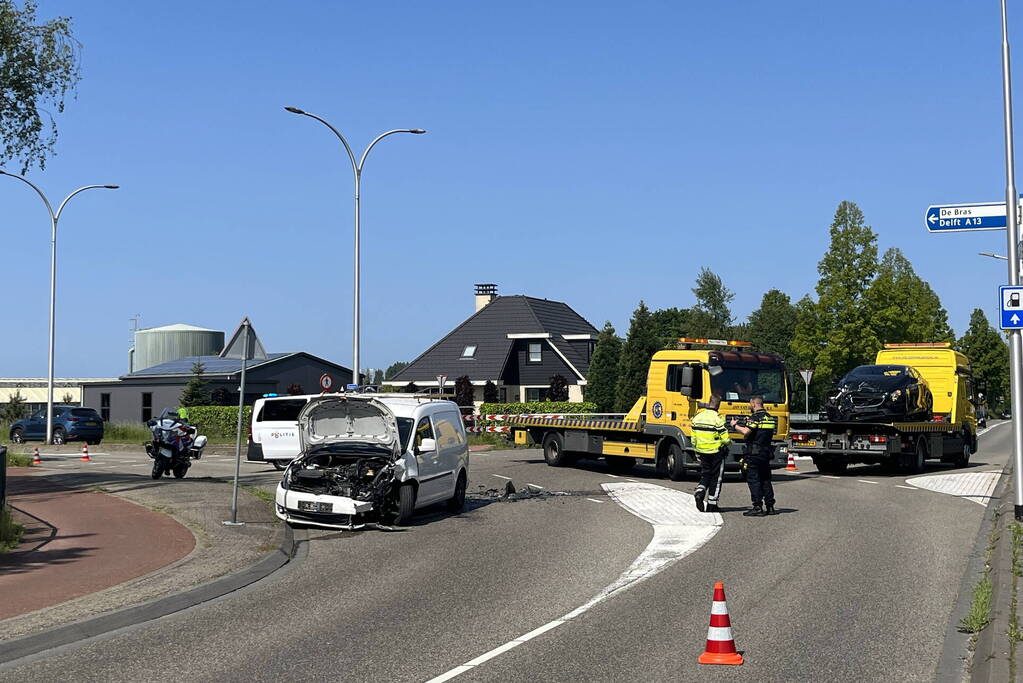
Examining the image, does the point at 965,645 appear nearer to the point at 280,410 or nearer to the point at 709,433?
the point at 709,433

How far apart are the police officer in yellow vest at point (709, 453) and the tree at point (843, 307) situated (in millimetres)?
36476

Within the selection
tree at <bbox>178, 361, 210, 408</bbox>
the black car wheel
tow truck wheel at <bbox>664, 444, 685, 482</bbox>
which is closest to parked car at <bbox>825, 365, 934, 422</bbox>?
tow truck wheel at <bbox>664, 444, 685, 482</bbox>

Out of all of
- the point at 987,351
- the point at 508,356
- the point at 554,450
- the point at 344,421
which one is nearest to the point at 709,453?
the point at 344,421

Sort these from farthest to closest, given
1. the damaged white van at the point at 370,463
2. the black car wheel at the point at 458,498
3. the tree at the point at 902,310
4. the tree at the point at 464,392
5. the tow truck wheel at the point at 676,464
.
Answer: the tree at the point at 464,392 < the tree at the point at 902,310 < the tow truck wheel at the point at 676,464 < the black car wheel at the point at 458,498 < the damaged white van at the point at 370,463

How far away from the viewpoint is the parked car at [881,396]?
84.5ft

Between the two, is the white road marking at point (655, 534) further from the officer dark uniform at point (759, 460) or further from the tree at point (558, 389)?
the tree at point (558, 389)

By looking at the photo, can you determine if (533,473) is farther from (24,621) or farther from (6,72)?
(24,621)

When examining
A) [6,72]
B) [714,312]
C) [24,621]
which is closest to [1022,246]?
[24,621]

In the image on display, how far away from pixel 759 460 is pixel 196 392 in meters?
40.3

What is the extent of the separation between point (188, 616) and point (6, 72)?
1677 centimetres

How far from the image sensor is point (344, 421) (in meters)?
16.5

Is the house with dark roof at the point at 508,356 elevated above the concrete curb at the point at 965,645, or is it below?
above

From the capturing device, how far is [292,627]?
8844mm

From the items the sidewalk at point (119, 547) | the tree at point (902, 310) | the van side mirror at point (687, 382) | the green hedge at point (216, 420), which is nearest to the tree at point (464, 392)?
the green hedge at point (216, 420)
